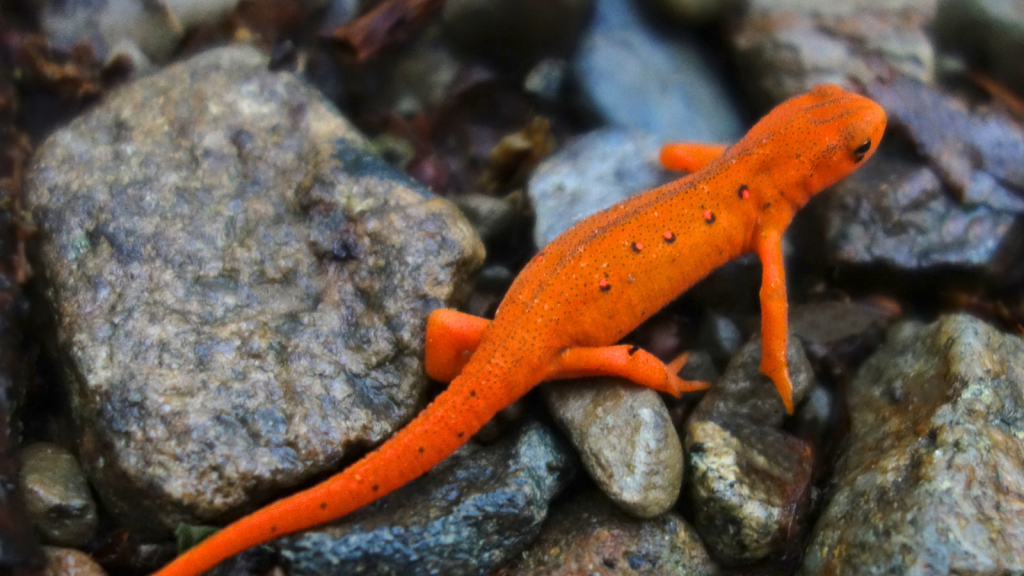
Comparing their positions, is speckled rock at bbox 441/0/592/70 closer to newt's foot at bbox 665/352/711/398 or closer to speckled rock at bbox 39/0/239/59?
speckled rock at bbox 39/0/239/59

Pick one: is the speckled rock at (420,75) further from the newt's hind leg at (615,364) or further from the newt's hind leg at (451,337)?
the newt's hind leg at (615,364)

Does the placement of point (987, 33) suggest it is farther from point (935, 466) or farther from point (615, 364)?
point (615, 364)

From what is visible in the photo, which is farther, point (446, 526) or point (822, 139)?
point (822, 139)

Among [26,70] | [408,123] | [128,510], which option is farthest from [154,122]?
[128,510]

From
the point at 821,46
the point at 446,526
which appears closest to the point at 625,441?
the point at 446,526

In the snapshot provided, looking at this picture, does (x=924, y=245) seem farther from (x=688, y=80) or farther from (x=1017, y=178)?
(x=688, y=80)

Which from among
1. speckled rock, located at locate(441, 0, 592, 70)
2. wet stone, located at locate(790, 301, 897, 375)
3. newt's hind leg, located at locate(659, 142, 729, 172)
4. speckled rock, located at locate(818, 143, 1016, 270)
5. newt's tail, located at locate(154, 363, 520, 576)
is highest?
speckled rock, located at locate(441, 0, 592, 70)

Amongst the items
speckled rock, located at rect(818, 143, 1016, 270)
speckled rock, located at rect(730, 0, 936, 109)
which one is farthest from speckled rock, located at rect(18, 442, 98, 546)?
speckled rock, located at rect(730, 0, 936, 109)
